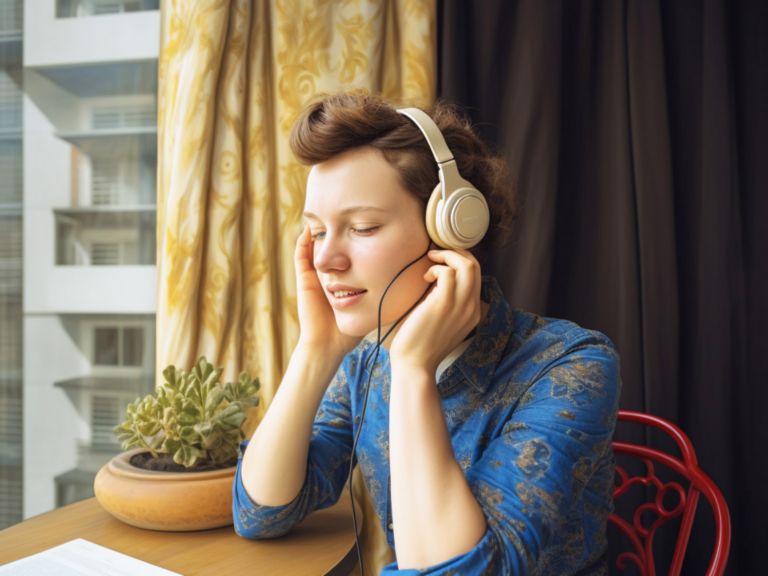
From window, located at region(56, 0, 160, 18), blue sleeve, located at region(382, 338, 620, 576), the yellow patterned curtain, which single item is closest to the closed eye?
blue sleeve, located at region(382, 338, 620, 576)

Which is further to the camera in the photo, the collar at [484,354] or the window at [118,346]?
the window at [118,346]

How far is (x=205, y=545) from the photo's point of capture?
111 cm

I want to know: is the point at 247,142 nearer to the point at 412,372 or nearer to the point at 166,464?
the point at 166,464

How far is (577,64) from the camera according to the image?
5.46 feet

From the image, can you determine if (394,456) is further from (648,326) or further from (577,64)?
(577,64)

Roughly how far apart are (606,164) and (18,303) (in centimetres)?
157

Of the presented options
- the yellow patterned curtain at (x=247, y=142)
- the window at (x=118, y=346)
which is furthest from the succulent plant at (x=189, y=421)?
the window at (x=118, y=346)

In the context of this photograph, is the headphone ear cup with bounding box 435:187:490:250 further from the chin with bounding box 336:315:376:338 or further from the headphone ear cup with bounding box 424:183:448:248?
the chin with bounding box 336:315:376:338

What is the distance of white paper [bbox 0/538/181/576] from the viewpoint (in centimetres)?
95

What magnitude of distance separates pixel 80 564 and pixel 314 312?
1.69 feet

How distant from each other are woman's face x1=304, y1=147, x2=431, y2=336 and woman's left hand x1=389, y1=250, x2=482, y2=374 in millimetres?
48

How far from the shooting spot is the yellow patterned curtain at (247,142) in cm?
163

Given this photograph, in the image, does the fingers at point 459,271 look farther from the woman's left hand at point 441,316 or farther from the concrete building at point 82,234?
the concrete building at point 82,234

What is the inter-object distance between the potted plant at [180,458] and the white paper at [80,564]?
10cm
